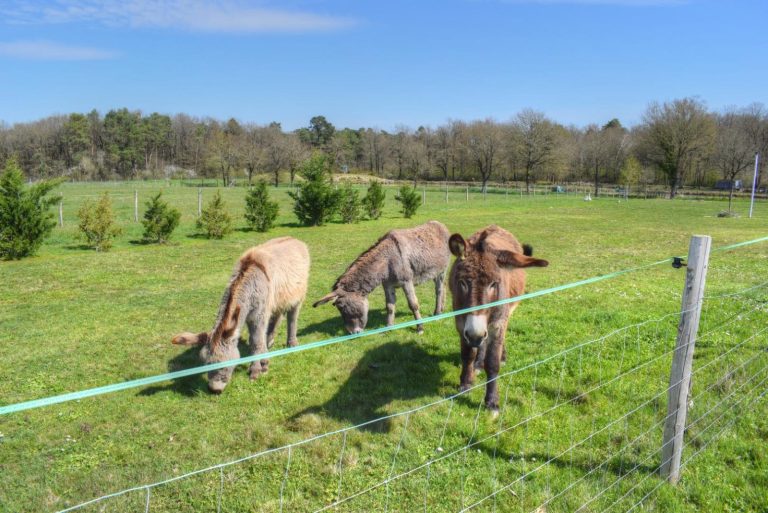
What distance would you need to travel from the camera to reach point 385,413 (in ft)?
17.7

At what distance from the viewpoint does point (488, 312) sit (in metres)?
5.11

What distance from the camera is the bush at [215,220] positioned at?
2152 cm

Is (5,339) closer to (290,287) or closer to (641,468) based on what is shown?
(290,287)

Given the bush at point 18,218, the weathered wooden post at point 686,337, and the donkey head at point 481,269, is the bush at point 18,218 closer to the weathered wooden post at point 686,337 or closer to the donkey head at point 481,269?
the donkey head at point 481,269

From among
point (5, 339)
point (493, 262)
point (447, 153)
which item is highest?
point (447, 153)

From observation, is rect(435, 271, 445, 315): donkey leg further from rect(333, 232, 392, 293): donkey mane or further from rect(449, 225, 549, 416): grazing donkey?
rect(449, 225, 549, 416): grazing donkey

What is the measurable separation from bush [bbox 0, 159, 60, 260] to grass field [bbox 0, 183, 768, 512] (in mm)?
7048

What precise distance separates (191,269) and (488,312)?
38.5ft

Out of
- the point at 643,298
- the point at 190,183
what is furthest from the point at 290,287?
the point at 190,183

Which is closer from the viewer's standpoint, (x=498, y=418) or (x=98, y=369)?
(x=498, y=418)

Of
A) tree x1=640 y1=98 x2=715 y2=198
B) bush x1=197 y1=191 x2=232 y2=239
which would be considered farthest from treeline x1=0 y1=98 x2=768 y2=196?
bush x1=197 y1=191 x2=232 y2=239

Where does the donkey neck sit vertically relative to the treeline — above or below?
below

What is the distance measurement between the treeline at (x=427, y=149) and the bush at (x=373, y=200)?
37.4 m

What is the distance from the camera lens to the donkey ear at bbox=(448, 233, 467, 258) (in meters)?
4.86
